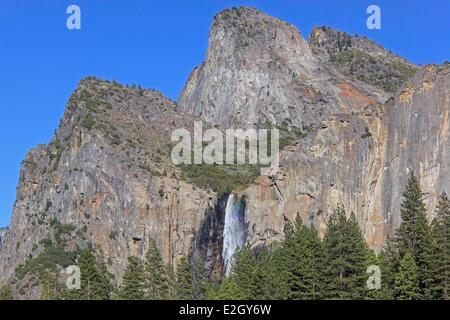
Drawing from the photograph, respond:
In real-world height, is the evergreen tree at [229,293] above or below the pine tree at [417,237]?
below

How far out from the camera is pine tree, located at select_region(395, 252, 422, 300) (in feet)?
263

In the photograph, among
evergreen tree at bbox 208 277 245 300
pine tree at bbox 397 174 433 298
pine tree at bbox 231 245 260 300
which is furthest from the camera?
pine tree at bbox 231 245 260 300

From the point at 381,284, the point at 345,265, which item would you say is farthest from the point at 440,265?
the point at 345,265

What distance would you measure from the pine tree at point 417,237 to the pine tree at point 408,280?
0.85 m

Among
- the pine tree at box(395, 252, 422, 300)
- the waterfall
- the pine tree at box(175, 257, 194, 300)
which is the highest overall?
the waterfall

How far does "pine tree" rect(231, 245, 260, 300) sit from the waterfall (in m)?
48.2

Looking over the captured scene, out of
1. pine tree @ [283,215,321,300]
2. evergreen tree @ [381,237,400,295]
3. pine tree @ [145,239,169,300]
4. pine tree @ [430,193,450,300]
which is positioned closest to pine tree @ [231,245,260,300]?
pine tree @ [283,215,321,300]

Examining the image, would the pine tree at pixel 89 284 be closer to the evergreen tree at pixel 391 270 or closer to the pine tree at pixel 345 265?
the pine tree at pixel 345 265

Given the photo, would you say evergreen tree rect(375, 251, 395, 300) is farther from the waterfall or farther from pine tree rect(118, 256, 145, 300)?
the waterfall

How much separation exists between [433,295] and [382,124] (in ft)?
185

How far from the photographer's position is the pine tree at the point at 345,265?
280 feet

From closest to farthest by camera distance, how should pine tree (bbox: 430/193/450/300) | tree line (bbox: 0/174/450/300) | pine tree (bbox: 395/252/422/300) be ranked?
pine tree (bbox: 430/193/450/300) → pine tree (bbox: 395/252/422/300) → tree line (bbox: 0/174/450/300)

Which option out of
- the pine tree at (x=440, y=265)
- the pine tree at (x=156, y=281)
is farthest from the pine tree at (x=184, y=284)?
the pine tree at (x=440, y=265)
